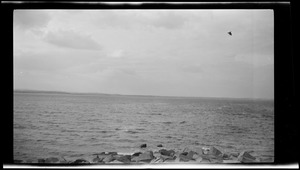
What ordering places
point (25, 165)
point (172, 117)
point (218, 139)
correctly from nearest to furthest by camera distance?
point (25, 165)
point (218, 139)
point (172, 117)

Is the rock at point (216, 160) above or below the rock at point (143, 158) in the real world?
above

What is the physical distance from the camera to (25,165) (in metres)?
2.12

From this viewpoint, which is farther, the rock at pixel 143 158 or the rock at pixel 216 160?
the rock at pixel 143 158

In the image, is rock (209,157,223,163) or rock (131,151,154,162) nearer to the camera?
rock (209,157,223,163)

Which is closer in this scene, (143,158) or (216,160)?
(216,160)

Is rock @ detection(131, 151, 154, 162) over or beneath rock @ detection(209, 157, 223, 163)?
beneath

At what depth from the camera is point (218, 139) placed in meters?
20.7
